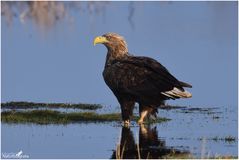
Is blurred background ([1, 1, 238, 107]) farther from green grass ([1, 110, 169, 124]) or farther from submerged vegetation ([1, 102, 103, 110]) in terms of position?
green grass ([1, 110, 169, 124])

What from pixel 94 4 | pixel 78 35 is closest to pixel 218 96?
pixel 78 35

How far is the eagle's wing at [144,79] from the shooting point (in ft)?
45.0

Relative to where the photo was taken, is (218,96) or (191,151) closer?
(191,151)

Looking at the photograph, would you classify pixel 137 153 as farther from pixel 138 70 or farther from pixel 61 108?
pixel 61 108

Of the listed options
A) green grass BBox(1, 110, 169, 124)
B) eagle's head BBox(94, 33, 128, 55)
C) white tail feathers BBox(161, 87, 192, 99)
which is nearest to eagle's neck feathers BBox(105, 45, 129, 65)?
eagle's head BBox(94, 33, 128, 55)

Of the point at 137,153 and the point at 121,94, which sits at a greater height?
the point at 121,94

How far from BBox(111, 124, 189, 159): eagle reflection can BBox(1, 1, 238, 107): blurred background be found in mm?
3396

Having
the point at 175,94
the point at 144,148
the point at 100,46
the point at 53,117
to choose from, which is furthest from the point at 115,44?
the point at 100,46

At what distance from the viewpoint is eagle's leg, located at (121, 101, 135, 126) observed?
14234 millimetres

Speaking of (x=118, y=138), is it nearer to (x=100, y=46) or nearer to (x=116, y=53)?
(x=116, y=53)

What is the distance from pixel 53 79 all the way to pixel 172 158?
7.84 m

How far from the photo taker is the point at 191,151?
1166cm

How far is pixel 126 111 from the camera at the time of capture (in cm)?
1425

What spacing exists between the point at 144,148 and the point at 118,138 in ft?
2.20
